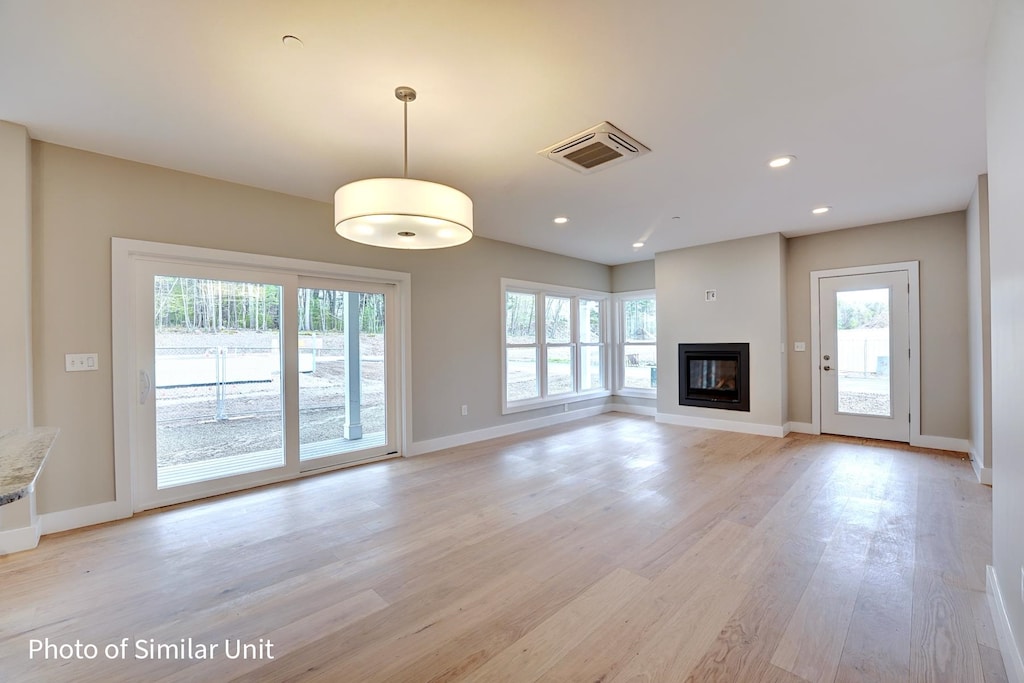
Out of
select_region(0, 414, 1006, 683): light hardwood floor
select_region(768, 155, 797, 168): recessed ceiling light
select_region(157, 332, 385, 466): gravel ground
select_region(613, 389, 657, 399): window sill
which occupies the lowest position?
select_region(0, 414, 1006, 683): light hardwood floor

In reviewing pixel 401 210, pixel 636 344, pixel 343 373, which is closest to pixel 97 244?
pixel 343 373

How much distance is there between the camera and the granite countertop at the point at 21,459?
2.70 feet

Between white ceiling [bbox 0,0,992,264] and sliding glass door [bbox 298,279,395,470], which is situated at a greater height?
white ceiling [bbox 0,0,992,264]

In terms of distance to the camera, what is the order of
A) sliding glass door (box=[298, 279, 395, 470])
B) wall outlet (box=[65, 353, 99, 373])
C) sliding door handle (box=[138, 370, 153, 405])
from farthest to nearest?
1. sliding glass door (box=[298, 279, 395, 470])
2. sliding door handle (box=[138, 370, 153, 405])
3. wall outlet (box=[65, 353, 99, 373])

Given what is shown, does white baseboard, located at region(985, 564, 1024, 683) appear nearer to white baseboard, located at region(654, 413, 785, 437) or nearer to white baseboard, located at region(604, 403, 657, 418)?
white baseboard, located at region(654, 413, 785, 437)

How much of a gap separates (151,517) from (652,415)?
20.3 ft

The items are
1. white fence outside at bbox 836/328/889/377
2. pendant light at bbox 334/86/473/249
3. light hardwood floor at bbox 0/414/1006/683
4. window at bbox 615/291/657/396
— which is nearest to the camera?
light hardwood floor at bbox 0/414/1006/683

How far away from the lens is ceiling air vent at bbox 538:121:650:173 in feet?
8.90

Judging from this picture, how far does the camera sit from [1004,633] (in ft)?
5.54

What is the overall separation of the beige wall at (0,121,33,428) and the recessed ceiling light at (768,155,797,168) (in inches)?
195

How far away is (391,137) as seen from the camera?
276 cm

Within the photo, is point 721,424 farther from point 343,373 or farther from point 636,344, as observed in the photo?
point 343,373

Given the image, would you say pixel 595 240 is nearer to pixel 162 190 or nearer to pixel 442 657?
pixel 162 190

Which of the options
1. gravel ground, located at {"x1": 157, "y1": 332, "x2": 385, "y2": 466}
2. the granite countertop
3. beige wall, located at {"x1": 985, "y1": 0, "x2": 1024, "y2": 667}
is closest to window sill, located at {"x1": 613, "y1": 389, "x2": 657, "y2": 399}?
gravel ground, located at {"x1": 157, "y1": 332, "x2": 385, "y2": 466}
